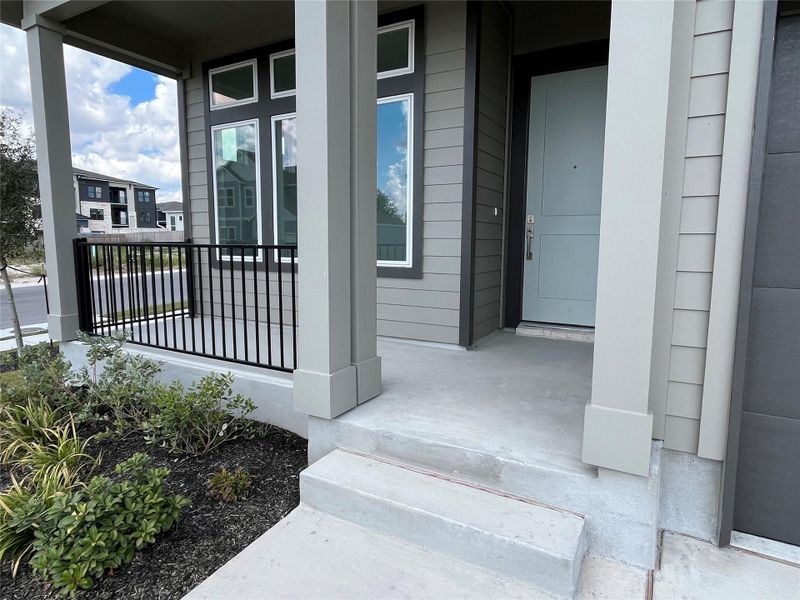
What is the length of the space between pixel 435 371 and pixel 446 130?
5.67 ft

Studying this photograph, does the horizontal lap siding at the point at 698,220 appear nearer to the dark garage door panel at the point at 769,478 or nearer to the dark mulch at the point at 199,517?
the dark garage door panel at the point at 769,478

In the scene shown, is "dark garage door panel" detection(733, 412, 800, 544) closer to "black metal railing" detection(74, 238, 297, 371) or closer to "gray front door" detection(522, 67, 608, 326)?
"gray front door" detection(522, 67, 608, 326)

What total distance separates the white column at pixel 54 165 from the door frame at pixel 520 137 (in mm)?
3424

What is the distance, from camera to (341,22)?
80.8 inches

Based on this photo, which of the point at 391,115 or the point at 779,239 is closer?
the point at 779,239

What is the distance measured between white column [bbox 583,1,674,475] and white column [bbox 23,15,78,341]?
385 centimetres

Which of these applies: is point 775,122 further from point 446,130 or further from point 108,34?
point 108,34

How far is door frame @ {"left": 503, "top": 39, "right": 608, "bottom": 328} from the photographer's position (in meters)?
3.55

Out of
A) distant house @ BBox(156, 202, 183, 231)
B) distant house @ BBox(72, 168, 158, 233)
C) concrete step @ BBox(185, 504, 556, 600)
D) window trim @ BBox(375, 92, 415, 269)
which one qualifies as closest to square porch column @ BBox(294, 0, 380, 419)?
concrete step @ BBox(185, 504, 556, 600)

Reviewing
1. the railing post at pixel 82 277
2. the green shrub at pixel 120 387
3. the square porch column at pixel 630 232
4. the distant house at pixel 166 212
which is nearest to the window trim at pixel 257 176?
the railing post at pixel 82 277

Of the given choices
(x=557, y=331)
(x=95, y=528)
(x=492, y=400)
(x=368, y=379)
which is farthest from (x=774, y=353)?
(x=95, y=528)

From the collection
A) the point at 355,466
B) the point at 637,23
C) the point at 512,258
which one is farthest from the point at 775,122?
the point at 512,258

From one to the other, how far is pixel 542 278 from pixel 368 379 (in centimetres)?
206

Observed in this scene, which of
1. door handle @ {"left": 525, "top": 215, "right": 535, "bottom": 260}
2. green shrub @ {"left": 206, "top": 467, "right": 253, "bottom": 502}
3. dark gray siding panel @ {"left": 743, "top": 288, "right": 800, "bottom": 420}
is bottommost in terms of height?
green shrub @ {"left": 206, "top": 467, "right": 253, "bottom": 502}
